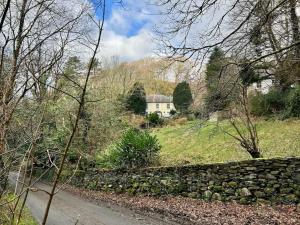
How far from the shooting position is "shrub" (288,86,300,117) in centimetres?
1784

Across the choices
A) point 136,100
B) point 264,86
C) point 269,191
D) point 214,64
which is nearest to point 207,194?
point 269,191

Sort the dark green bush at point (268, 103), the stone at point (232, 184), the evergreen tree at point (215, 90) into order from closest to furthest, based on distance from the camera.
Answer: the evergreen tree at point (215, 90) < the stone at point (232, 184) < the dark green bush at point (268, 103)

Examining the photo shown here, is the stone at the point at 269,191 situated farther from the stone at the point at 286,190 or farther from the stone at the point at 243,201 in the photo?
the stone at the point at 243,201

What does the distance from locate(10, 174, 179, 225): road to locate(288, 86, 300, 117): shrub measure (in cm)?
1118

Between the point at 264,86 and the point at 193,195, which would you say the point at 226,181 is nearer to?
the point at 193,195

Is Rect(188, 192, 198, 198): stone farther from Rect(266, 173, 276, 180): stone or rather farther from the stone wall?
Rect(266, 173, 276, 180): stone

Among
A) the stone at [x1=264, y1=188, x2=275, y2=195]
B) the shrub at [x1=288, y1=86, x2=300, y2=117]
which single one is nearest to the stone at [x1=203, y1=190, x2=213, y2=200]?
the stone at [x1=264, y1=188, x2=275, y2=195]

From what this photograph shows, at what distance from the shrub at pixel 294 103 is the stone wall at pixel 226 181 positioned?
8.63m

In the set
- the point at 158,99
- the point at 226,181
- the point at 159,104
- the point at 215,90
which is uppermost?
the point at 158,99

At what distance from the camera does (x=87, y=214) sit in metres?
11.2

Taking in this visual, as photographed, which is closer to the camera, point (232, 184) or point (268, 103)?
point (232, 184)

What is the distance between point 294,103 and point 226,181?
9.08 metres

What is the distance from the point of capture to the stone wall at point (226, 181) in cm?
994

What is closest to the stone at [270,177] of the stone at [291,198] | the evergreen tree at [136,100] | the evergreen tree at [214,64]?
the stone at [291,198]
